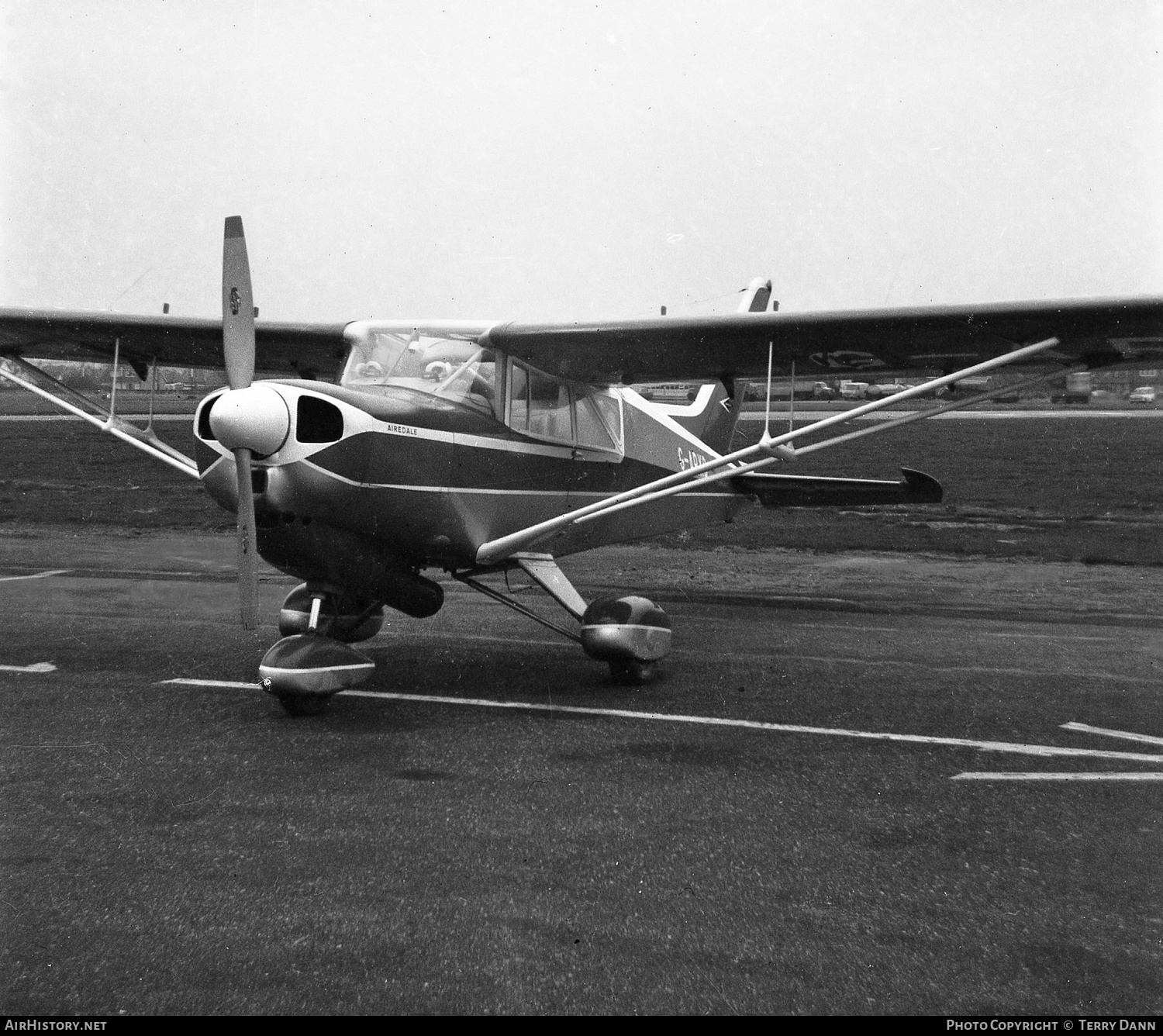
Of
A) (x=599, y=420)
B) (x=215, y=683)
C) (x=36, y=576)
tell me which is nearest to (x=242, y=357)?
(x=215, y=683)

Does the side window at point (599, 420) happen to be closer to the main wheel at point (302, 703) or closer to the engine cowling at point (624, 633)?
the engine cowling at point (624, 633)

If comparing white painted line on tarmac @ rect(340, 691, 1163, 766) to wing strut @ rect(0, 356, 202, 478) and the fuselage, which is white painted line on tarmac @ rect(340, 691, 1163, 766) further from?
wing strut @ rect(0, 356, 202, 478)

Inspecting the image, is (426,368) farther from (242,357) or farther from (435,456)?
(242,357)

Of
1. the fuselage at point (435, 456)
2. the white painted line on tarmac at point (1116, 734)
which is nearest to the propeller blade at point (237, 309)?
the fuselage at point (435, 456)

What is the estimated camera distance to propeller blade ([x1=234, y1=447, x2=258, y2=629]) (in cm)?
655

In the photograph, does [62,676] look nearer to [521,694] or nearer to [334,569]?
[334,569]

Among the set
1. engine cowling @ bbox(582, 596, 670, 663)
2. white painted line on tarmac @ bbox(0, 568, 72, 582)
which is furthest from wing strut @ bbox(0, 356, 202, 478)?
white painted line on tarmac @ bbox(0, 568, 72, 582)

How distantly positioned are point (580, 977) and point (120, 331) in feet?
26.7

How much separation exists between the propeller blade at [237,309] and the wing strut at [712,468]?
2.09 meters

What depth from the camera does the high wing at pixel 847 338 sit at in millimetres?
7668

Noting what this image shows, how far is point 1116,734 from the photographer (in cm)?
666

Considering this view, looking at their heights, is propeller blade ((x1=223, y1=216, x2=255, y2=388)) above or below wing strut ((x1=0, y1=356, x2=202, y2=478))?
above

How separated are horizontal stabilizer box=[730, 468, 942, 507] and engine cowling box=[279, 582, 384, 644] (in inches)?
182
